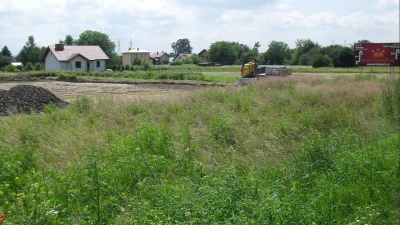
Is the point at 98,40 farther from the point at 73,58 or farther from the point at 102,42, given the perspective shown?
the point at 73,58

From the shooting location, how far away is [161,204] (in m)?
7.21

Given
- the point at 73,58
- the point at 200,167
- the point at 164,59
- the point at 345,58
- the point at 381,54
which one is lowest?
the point at 200,167

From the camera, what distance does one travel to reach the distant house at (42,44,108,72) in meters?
71.4

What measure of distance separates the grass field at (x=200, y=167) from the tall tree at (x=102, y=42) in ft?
268

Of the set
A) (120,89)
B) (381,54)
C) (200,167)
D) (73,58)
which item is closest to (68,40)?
(73,58)

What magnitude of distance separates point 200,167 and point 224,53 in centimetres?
10422

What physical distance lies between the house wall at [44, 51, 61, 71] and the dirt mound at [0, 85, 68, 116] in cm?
5126

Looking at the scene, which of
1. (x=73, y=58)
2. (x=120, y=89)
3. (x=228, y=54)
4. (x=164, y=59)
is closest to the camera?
(x=120, y=89)

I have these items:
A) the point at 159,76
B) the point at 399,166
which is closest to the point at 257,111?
the point at 399,166

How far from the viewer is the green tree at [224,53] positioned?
368 ft

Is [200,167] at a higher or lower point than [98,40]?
lower

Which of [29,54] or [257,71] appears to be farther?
[29,54]

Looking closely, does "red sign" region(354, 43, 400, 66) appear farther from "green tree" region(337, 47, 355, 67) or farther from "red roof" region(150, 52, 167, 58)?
"red roof" region(150, 52, 167, 58)

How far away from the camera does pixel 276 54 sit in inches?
4166
